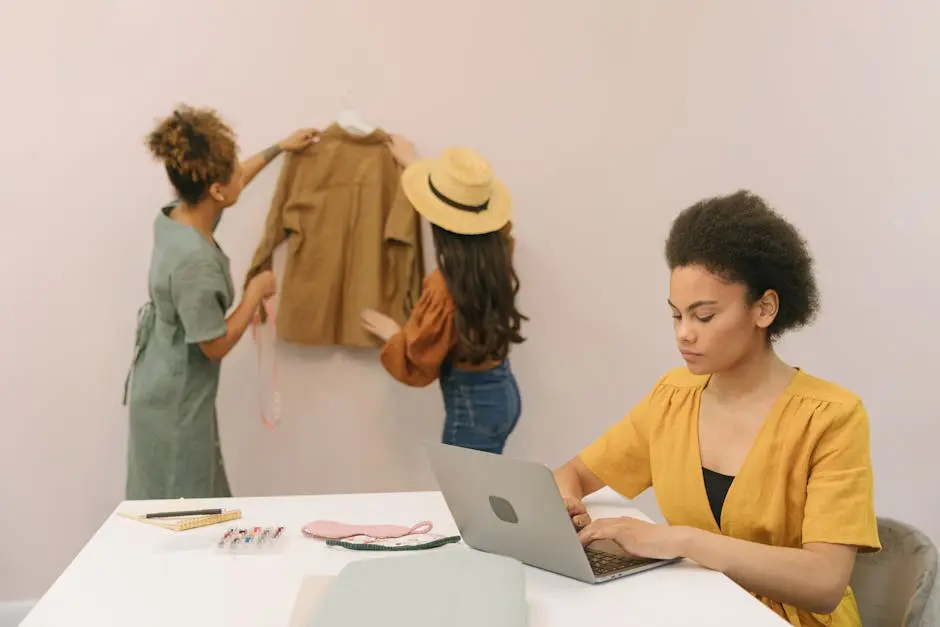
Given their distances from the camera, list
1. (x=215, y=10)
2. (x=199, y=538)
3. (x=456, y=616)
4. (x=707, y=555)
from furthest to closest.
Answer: (x=215, y=10), (x=199, y=538), (x=707, y=555), (x=456, y=616)

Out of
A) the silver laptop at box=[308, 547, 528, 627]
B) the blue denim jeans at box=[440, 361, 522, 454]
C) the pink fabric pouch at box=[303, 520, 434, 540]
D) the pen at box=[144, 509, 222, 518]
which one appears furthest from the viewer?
the blue denim jeans at box=[440, 361, 522, 454]

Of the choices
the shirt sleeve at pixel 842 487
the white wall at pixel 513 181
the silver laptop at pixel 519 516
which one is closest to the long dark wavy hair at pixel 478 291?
the white wall at pixel 513 181

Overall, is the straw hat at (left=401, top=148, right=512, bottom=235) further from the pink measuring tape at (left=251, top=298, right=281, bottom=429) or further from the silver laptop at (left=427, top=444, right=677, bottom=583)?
the silver laptop at (left=427, top=444, right=677, bottom=583)

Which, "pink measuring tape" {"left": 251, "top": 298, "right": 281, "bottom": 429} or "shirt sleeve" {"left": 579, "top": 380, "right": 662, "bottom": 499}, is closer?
"shirt sleeve" {"left": 579, "top": 380, "right": 662, "bottom": 499}

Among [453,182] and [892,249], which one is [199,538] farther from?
[892,249]

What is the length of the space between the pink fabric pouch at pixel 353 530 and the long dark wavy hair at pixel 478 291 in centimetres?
78

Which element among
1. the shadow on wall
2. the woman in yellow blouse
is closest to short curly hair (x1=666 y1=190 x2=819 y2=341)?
the woman in yellow blouse

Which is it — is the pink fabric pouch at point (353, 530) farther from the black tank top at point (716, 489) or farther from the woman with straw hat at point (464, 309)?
the woman with straw hat at point (464, 309)

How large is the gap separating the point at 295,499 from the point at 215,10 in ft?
4.90

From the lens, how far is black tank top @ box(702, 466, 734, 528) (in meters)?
1.50

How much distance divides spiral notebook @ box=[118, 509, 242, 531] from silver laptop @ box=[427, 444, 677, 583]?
17.2 inches

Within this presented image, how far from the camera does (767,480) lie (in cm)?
146

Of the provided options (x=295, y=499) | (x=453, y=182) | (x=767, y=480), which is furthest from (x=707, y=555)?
(x=453, y=182)

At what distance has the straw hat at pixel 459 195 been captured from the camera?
2.35 meters
